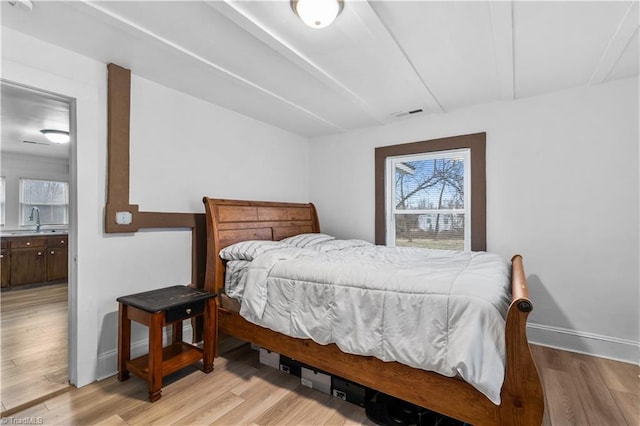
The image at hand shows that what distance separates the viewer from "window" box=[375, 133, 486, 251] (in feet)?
10.3

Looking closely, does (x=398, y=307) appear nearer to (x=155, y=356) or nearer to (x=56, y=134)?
(x=155, y=356)

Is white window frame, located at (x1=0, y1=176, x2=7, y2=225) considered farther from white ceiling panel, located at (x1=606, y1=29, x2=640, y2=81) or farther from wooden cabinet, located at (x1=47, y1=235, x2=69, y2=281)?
white ceiling panel, located at (x1=606, y1=29, x2=640, y2=81)

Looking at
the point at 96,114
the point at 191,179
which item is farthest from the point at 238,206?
the point at 96,114

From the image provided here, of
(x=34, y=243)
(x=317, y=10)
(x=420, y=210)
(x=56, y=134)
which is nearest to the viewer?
(x=317, y=10)

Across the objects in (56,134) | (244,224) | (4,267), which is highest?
(56,134)

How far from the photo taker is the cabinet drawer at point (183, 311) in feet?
6.76

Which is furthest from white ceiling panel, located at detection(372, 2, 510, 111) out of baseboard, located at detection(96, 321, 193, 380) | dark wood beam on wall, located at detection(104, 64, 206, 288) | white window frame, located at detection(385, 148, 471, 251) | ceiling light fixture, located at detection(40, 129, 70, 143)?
ceiling light fixture, located at detection(40, 129, 70, 143)

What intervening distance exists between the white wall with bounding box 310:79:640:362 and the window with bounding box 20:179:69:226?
715 cm

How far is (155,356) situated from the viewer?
1.98 m

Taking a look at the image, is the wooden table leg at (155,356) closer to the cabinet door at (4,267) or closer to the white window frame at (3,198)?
the cabinet door at (4,267)

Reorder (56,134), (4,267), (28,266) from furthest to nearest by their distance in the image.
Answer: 1. (28,266)
2. (4,267)
3. (56,134)

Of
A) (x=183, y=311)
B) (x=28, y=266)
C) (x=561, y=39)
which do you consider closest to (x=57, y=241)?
(x=28, y=266)

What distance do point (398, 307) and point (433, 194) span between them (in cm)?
217

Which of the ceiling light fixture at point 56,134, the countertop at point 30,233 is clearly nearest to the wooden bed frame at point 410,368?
the ceiling light fixture at point 56,134
